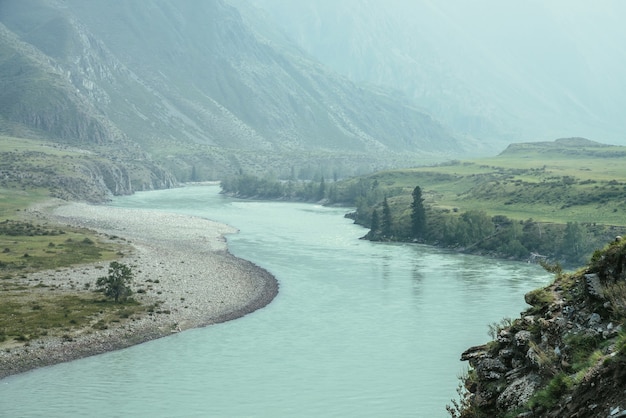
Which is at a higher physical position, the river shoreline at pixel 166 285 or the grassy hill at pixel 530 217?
the grassy hill at pixel 530 217

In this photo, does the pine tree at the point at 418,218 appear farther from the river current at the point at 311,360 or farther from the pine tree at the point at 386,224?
the river current at the point at 311,360

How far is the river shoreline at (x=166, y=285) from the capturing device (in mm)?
61750

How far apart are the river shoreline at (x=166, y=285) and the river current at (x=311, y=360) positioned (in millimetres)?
1997

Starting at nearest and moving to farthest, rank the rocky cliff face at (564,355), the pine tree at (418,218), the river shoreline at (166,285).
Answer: the rocky cliff face at (564,355) < the river shoreline at (166,285) < the pine tree at (418,218)

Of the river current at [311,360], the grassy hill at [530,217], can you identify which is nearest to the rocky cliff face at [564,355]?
the river current at [311,360]

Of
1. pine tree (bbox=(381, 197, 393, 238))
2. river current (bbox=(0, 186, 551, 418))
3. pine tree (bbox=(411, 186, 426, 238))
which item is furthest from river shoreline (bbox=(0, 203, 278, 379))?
pine tree (bbox=(411, 186, 426, 238))

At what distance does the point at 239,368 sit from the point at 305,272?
1856 inches

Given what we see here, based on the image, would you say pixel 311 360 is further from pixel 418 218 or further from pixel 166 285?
pixel 418 218

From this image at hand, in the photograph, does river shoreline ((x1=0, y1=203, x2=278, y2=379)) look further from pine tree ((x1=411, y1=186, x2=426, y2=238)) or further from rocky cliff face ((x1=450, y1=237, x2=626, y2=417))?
rocky cliff face ((x1=450, y1=237, x2=626, y2=417))

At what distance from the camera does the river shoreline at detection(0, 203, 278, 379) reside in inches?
2431

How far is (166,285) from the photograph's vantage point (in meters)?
88.9

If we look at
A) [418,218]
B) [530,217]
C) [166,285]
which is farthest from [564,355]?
[530,217]

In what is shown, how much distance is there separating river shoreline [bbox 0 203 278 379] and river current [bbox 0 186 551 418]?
1997 millimetres

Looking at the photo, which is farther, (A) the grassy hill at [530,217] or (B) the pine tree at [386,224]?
(B) the pine tree at [386,224]
